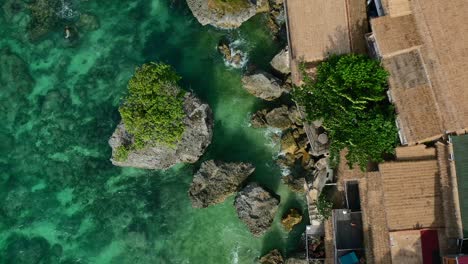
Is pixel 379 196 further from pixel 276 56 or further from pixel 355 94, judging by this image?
pixel 276 56

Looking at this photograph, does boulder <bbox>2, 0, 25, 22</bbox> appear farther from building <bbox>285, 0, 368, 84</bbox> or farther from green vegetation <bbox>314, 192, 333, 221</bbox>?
green vegetation <bbox>314, 192, 333, 221</bbox>

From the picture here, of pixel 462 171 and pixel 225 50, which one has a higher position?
pixel 225 50

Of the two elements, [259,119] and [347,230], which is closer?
[347,230]

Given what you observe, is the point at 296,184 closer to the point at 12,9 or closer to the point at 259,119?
the point at 259,119

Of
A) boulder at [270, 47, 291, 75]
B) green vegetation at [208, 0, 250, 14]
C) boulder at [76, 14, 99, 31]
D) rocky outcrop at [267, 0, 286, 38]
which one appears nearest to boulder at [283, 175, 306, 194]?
boulder at [270, 47, 291, 75]

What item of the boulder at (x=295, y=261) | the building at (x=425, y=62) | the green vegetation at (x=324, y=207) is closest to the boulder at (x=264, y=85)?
the building at (x=425, y=62)

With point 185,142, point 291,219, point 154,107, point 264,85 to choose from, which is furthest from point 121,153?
point 291,219

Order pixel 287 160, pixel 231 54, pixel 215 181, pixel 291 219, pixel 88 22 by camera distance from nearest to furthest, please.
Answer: pixel 291 219 < pixel 215 181 < pixel 287 160 < pixel 231 54 < pixel 88 22
